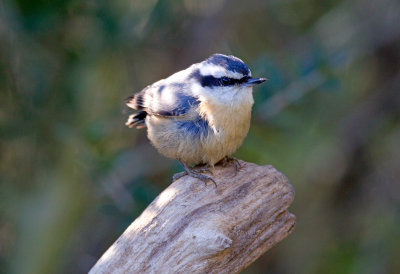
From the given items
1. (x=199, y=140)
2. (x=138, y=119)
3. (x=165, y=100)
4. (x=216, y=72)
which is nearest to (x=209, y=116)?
(x=199, y=140)

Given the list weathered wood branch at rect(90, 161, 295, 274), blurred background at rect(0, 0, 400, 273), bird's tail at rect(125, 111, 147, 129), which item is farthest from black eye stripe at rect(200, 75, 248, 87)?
blurred background at rect(0, 0, 400, 273)

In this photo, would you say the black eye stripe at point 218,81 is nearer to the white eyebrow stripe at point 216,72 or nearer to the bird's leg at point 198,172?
the white eyebrow stripe at point 216,72

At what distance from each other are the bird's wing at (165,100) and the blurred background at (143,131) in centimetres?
77

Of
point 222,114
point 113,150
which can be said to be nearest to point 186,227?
point 222,114

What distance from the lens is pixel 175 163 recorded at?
509cm

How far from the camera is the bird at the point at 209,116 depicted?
378 cm

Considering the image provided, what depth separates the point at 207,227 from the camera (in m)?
3.08

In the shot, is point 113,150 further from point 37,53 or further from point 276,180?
point 276,180

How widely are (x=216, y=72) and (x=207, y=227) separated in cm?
123

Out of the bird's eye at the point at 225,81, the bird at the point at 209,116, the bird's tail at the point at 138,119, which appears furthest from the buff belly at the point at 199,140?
the bird's tail at the point at 138,119

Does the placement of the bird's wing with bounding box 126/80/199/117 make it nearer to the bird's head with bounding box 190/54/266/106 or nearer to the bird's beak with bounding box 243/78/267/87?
the bird's head with bounding box 190/54/266/106

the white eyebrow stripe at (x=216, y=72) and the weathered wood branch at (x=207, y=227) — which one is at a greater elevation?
the white eyebrow stripe at (x=216, y=72)

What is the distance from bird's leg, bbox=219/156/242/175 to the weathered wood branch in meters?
0.16

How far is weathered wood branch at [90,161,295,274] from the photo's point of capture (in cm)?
302
